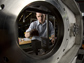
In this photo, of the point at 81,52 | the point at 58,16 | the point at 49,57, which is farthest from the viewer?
the point at 81,52

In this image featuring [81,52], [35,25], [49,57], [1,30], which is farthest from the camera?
[35,25]

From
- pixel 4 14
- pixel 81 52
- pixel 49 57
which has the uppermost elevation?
pixel 4 14

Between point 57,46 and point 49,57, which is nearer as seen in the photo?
point 49,57

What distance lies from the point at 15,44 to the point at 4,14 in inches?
5.2

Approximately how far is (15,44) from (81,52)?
3.51 ft

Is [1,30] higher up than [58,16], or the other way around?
[58,16]

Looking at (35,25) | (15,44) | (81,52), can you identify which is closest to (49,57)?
(15,44)

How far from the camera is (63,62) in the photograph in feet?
2.13

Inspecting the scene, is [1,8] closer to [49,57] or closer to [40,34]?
[49,57]

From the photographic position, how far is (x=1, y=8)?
1.12 feet

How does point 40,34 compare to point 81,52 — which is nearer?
point 81,52

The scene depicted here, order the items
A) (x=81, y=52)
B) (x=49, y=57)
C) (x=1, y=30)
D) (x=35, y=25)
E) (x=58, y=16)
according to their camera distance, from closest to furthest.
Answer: (x=1, y=30) → (x=49, y=57) → (x=58, y=16) → (x=81, y=52) → (x=35, y=25)

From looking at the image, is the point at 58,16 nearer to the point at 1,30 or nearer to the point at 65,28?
the point at 65,28

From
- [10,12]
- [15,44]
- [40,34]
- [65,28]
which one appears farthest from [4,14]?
[40,34]
